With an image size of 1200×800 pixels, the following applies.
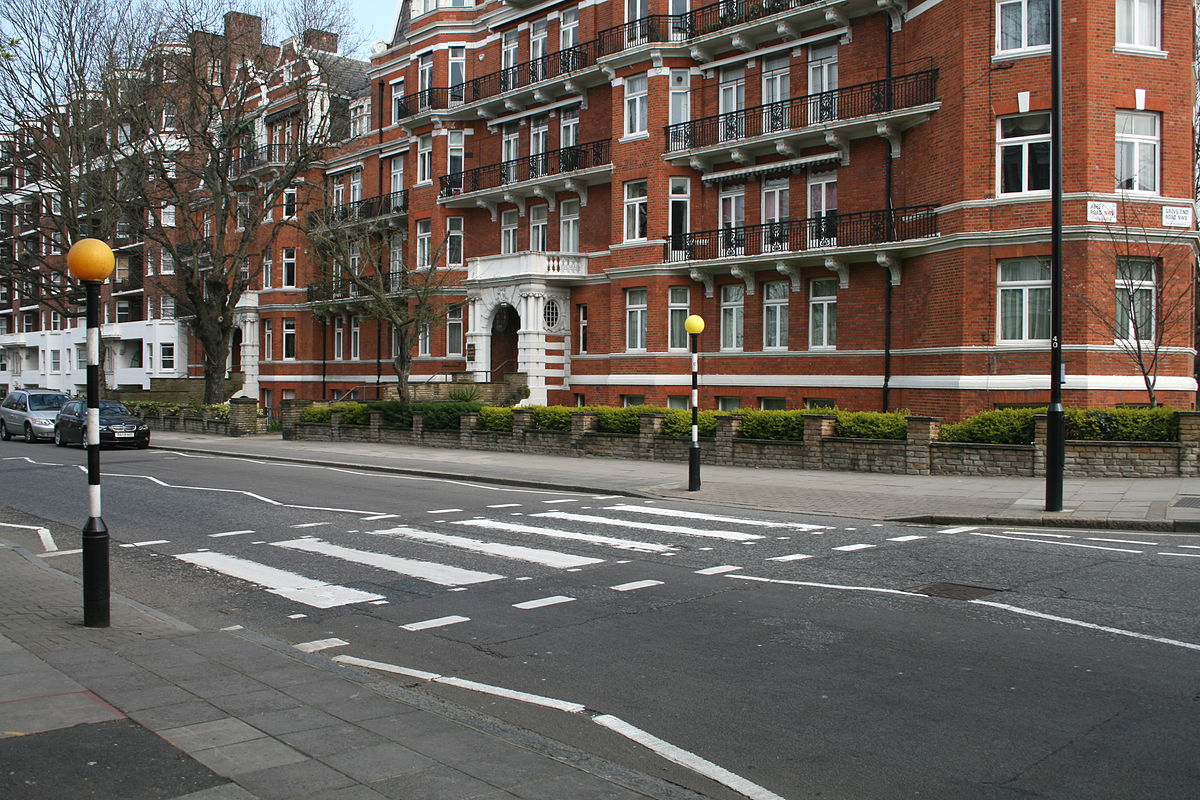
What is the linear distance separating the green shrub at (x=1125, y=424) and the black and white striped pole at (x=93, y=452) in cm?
1710

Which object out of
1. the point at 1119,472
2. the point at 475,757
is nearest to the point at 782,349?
the point at 1119,472

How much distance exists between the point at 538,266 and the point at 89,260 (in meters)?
28.2

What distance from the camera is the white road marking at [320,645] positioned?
7.75m

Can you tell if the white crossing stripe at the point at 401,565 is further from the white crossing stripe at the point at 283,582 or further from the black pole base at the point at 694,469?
the black pole base at the point at 694,469

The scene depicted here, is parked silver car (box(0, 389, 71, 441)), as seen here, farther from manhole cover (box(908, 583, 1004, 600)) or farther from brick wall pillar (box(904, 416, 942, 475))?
manhole cover (box(908, 583, 1004, 600))

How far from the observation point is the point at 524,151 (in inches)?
1540

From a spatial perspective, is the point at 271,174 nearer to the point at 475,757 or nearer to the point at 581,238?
the point at 581,238

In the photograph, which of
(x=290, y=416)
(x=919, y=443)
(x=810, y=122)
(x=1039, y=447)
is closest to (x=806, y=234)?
(x=810, y=122)

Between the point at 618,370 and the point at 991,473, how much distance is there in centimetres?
1694

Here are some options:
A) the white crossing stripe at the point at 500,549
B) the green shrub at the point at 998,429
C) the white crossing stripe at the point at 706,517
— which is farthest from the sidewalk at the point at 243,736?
the green shrub at the point at 998,429

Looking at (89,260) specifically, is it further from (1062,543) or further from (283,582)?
(1062,543)

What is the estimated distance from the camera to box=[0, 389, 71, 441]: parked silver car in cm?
3547

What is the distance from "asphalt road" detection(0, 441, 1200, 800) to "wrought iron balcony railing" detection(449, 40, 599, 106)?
80.3 ft

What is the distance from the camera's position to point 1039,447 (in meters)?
18.7
